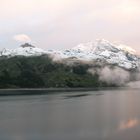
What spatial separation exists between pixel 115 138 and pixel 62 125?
1300 cm

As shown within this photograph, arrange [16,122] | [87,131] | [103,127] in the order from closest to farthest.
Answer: [87,131] → [103,127] → [16,122]

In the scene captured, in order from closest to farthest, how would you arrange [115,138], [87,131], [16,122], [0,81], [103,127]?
[115,138]
[87,131]
[103,127]
[16,122]
[0,81]

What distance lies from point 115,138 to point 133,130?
6099mm

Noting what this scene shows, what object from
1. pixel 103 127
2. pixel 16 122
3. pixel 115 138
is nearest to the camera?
pixel 115 138

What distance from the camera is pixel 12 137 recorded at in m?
44.8

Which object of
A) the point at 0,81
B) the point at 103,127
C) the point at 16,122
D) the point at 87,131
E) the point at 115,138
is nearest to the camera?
the point at 115,138

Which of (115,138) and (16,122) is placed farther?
(16,122)

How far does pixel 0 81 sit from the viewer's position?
198000 mm

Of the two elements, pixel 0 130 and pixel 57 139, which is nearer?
pixel 57 139

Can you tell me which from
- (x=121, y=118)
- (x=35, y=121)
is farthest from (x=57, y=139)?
(x=121, y=118)

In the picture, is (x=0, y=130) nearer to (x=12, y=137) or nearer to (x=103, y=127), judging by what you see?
(x=12, y=137)

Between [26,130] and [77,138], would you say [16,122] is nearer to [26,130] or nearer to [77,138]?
[26,130]

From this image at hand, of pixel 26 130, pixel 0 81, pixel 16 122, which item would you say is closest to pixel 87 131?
pixel 26 130

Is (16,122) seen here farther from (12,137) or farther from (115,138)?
(115,138)
